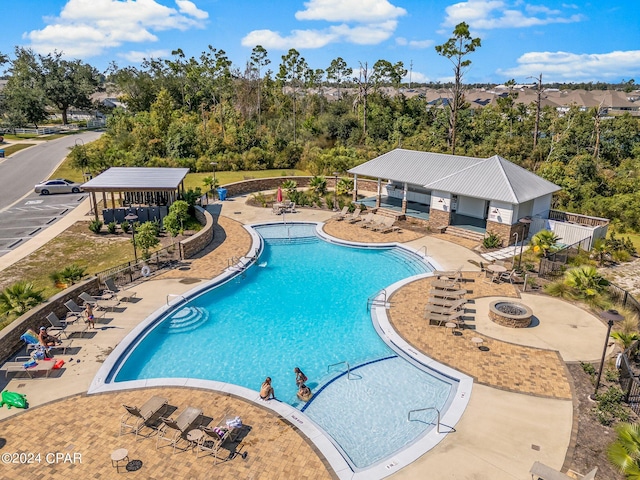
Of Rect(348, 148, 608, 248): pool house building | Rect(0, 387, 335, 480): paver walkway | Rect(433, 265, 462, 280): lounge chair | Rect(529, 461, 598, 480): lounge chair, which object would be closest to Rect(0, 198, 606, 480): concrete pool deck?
Rect(0, 387, 335, 480): paver walkway

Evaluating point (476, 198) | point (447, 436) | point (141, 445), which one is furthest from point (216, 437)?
point (476, 198)

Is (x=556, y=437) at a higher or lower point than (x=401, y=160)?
lower

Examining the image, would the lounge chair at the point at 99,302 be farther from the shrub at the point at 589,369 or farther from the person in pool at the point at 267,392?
the shrub at the point at 589,369

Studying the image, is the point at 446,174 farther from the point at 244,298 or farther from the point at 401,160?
the point at 244,298

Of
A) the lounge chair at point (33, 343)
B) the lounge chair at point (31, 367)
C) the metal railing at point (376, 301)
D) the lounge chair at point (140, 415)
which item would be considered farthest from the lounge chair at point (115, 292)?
the metal railing at point (376, 301)

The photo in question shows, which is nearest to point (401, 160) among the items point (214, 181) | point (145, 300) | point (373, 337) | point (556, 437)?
point (214, 181)

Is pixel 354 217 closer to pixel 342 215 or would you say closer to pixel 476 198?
pixel 342 215
